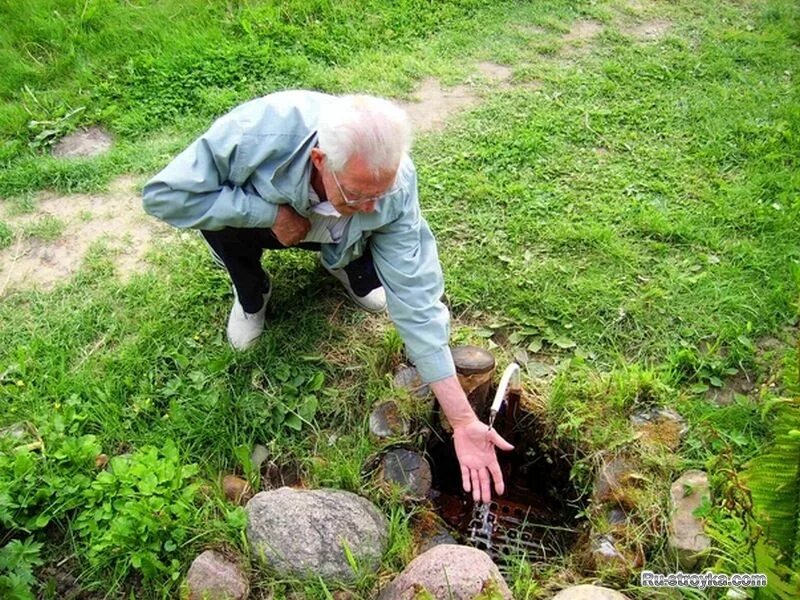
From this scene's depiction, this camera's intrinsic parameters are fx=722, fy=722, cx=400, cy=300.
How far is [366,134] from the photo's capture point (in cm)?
216

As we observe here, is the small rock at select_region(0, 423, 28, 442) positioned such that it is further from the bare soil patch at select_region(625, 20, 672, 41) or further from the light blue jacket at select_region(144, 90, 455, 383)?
the bare soil patch at select_region(625, 20, 672, 41)

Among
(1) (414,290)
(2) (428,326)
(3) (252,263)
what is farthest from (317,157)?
(3) (252,263)

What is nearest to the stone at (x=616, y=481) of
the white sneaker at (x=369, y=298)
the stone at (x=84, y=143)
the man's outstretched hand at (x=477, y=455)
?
the man's outstretched hand at (x=477, y=455)

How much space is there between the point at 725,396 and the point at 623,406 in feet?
1.63

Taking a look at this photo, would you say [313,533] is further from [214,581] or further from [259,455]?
[259,455]

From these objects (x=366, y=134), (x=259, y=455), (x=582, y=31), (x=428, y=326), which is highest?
(x=366, y=134)

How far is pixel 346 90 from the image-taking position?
190 inches

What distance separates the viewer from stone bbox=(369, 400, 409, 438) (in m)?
2.76

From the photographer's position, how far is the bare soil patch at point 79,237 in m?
3.72

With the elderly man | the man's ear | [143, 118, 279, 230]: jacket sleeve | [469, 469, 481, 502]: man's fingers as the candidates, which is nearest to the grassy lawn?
[469, 469, 481, 502]: man's fingers

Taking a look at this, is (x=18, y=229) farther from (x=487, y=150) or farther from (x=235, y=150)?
(x=487, y=150)

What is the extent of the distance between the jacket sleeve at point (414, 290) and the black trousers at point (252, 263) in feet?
0.89

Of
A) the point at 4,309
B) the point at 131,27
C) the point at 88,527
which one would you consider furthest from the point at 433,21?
the point at 88,527

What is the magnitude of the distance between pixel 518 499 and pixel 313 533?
0.93 metres
